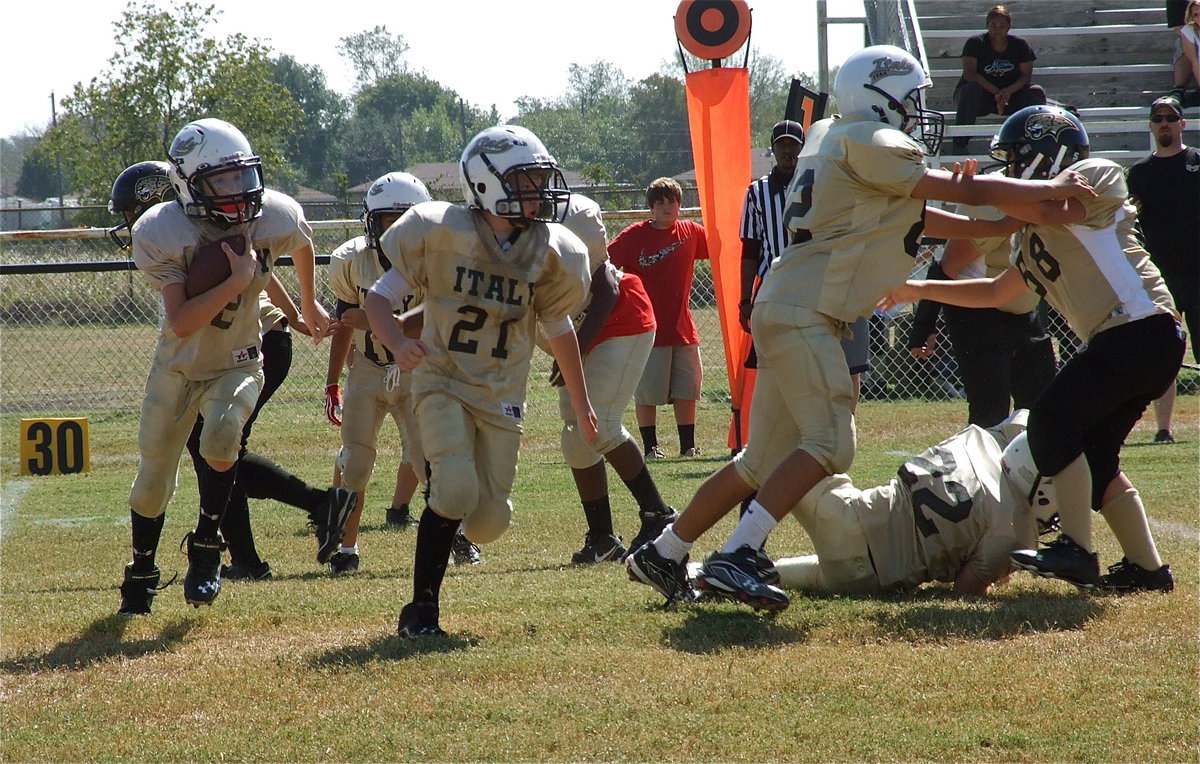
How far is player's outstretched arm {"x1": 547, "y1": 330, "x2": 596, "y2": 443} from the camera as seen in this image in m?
4.46

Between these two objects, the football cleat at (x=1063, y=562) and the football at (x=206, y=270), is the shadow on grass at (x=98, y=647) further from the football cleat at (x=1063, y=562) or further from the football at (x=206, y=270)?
the football cleat at (x=1063, y=562)

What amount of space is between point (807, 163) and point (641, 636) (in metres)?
1.76

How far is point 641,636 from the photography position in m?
4.14

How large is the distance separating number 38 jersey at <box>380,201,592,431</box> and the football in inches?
32.0

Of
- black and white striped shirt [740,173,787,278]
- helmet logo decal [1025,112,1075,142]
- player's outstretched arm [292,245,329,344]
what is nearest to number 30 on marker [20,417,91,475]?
player's outstretched arm [292,245,329,344]

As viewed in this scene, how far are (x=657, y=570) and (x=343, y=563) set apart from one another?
6.58 feet

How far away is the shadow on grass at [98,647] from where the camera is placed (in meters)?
4.16

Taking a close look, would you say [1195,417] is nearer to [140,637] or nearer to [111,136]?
[140,637]

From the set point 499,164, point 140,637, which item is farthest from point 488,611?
point 499,164

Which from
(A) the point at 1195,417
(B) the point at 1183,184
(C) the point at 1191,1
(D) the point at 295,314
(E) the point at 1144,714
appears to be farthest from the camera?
(C) the point at 1191,1

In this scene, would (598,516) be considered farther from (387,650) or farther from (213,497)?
(387,650)

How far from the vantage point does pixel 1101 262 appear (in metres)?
4.41

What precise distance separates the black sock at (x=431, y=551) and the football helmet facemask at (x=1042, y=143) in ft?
8.20

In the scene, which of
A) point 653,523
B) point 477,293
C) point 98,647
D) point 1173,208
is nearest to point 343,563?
point 653,523
